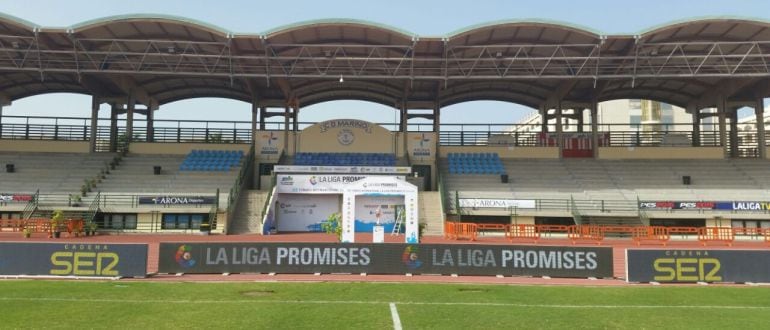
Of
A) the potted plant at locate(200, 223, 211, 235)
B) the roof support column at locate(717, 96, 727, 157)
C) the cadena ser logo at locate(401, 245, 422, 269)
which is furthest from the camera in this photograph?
the roof support column at locate(717, 96, 727, 157)

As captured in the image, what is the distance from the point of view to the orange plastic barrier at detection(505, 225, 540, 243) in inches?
1117

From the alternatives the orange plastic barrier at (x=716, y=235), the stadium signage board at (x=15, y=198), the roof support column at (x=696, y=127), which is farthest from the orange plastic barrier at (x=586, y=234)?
the stadium signage board at (x=15, y=198)

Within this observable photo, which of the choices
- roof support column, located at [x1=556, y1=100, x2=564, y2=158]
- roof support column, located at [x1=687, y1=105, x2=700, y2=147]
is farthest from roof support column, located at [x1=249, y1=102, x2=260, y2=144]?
roof support column, located at [x1=687, y1=105, x2=700, y2=147]

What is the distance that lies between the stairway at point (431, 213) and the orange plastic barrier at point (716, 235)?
13.9 metres

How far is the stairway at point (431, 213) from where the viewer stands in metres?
31.2

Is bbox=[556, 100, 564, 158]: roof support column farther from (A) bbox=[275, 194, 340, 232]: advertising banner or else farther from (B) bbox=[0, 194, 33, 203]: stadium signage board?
(B) bbox=[0, 194, 33, 203]: stadium signage board

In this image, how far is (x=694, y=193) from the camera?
112 ft

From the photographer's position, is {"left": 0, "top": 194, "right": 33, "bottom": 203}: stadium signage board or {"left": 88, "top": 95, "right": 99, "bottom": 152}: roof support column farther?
{"left": 88, "top": 95, "right": 99, "bottom": 152}: roof support column

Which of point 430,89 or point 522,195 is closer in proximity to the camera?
point 522,195

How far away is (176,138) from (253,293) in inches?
1284

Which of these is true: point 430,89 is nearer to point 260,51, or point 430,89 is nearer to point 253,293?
point 260,51

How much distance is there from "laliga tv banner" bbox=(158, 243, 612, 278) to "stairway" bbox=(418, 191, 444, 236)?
1391 cm

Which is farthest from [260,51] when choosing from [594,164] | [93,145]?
[594,164]

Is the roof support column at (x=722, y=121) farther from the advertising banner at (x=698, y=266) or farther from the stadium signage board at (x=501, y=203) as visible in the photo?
the advertising banner at (x=698, y=266)
